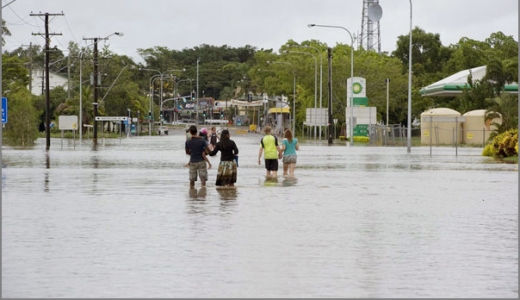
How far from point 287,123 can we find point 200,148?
125245mm

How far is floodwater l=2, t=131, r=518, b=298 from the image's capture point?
11.5 m

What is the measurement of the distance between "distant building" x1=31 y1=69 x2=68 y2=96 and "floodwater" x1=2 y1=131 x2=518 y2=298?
13874cm

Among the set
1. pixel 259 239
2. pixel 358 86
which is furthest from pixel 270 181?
pixel 358 86

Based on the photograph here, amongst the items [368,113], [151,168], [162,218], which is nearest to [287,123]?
[368,113]

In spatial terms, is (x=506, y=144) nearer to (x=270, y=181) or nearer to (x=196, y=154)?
(x=270, y=181)

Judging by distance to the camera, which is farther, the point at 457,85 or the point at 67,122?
the point at 457,85

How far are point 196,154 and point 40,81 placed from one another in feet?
505

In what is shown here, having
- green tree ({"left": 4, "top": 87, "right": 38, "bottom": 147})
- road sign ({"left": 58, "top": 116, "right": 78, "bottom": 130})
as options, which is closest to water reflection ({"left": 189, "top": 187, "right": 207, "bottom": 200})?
green tree ({"left": 4, "top": 87, "right": 38, "bottom": 147})

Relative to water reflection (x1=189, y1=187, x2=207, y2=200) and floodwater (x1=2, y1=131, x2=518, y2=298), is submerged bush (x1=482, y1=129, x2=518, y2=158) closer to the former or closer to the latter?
floodwater (x1=2, y1=131, x2=518, y2=298)

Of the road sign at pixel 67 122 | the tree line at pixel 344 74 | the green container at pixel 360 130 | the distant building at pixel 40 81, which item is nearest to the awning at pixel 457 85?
the tree line at pixel 344 74

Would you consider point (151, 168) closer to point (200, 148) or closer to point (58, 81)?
point (200, 148)

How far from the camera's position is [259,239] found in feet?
52.3

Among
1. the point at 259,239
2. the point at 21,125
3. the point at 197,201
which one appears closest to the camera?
the point at 259,239

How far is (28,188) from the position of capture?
27.8 m
